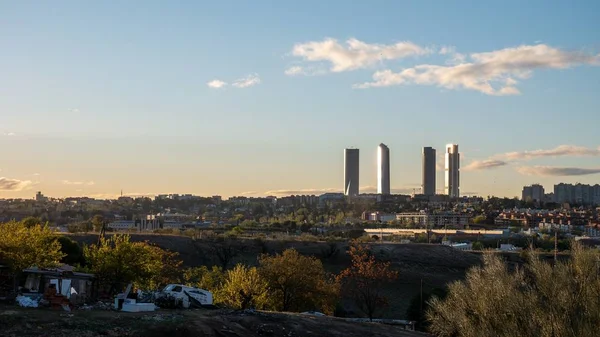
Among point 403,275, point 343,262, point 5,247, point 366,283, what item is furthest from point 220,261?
point 5,247

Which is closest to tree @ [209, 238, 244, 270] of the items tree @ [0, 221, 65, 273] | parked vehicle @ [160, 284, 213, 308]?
tree @ [0, 221, 65, 273]

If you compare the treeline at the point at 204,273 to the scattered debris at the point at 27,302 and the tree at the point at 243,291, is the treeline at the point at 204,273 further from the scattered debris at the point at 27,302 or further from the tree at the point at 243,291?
the scattered debris at the point at 27,302

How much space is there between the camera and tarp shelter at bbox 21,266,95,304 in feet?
123

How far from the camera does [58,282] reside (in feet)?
123

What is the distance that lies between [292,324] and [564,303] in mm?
17558

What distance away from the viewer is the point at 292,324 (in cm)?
3469

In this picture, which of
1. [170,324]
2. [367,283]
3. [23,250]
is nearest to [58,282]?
[23,250]

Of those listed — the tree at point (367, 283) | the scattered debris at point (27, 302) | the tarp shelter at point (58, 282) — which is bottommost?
the tree at point (367, 283)

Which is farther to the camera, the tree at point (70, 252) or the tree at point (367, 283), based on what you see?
the tree at point (367, 283)

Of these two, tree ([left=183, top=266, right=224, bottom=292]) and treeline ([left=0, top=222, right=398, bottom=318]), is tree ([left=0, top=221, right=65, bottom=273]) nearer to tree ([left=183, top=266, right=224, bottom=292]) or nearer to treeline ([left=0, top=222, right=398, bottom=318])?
treeline ([left=0, top=222, right=398, bottom=318])

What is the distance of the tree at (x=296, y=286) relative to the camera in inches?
1911

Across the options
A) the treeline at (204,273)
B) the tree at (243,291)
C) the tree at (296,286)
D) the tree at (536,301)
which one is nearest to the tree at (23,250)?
the treeline at (204,273)

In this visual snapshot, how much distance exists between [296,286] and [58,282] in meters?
16.5

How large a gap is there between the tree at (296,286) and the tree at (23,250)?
45.3 feet
